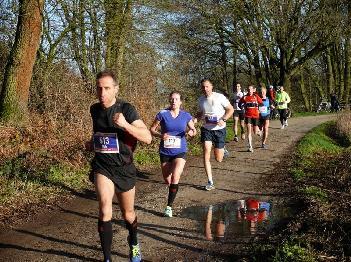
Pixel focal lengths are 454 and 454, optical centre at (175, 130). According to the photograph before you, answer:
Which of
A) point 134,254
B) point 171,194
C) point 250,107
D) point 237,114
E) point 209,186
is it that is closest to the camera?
point 134,254

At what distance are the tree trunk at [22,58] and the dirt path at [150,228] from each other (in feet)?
15.5

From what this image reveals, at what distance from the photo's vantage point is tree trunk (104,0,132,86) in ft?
48.1

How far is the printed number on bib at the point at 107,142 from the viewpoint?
480 cm

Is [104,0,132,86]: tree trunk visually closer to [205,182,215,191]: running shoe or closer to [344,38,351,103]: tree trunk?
A: [205,182,215,191]: running shoe

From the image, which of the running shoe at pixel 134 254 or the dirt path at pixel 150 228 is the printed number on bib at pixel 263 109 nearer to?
the dirt path at pixel 150 228

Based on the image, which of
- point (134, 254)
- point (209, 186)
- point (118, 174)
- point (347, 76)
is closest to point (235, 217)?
point (209, 186)

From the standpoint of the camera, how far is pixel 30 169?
364 inches

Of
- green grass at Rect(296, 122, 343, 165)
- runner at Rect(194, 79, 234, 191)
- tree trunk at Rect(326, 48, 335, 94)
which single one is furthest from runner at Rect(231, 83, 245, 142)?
tree trunk at Rect(326, 48, 335, 94)

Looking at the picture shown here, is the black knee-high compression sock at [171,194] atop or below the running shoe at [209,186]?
atop

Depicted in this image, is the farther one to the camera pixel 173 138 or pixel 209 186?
pixel 209 186

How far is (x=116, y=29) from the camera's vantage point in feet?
49.9

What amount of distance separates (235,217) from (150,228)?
1335 mm

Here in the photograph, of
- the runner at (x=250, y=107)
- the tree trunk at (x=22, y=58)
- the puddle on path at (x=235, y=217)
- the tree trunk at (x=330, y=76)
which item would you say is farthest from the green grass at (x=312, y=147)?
the tree trunk at (x=330, y=76)

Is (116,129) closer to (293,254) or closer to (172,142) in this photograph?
(293,254)
